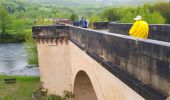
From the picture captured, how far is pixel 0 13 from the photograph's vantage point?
7875 centimetres

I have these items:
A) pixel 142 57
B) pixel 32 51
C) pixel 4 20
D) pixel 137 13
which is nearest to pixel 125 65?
pixel 142 57

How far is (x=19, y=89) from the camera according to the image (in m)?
26.1

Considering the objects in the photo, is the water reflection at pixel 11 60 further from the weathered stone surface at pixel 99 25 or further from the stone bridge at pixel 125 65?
the stone bridge at pixel 125 65

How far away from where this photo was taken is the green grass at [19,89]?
23422mm

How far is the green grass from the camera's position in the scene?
23.4 metres

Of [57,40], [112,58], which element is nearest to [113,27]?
[57,40]

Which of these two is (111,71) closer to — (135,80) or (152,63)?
(135,80)

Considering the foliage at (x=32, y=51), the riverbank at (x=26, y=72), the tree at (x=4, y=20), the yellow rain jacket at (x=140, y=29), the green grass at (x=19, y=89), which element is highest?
the yellow rain jacket at (x=140, y=29)

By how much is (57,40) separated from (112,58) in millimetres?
10616

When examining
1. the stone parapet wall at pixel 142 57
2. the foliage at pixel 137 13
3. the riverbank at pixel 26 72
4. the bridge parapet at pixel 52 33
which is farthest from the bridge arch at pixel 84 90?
the foliage at pixel 137 13

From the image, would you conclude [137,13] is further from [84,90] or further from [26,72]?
[84,90]

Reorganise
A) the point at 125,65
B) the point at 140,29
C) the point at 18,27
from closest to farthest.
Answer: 1. the point at 125,65
2. the point at 140,29
3. the point at 18,27

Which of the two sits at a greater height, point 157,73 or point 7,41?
point 157,73

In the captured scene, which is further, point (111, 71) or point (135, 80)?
point (111, 71)
